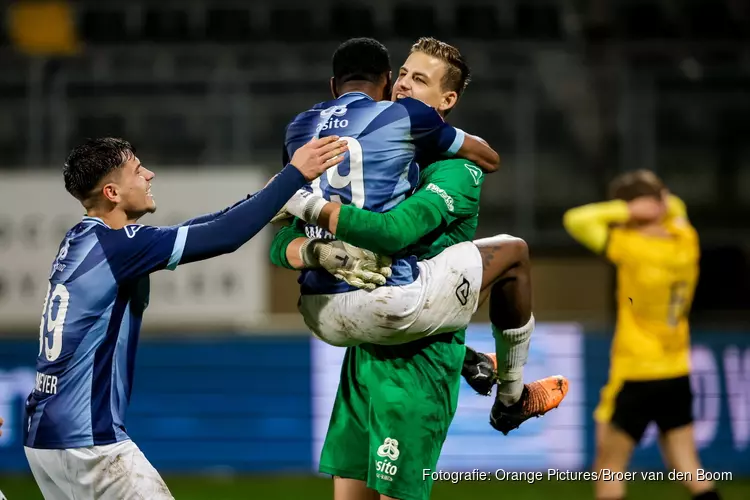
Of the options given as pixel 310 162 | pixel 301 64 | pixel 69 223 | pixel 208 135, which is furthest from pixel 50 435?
pixel 301 64

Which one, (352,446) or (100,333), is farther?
(352,446)

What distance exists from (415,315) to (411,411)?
0.37 m

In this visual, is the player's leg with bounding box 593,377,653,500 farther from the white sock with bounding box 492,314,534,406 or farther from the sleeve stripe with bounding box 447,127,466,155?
the sleeve stripe with bounding box 447,127,466,155

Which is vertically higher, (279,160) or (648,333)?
(279,160)

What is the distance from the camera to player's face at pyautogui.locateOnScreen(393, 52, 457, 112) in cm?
410

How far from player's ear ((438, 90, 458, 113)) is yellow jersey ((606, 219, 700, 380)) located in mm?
2966

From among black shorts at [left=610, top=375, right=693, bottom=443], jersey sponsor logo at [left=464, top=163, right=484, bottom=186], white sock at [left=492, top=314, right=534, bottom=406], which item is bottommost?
black shorts at [left=610, top=375, right=693, bottom=443]

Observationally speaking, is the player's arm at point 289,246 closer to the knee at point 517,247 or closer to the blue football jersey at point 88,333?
the blue football jersey at point 88,333

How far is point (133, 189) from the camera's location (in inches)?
→ 151

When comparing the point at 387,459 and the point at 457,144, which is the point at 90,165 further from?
the point at 387,459

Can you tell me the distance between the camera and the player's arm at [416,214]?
363cm

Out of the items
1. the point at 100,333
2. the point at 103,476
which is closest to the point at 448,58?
the point at 100,333

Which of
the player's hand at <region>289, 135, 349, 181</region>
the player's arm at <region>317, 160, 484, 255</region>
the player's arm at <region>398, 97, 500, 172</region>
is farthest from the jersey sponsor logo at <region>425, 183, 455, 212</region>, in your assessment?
the player's hand at <region>289, 135, 349, 181</region>

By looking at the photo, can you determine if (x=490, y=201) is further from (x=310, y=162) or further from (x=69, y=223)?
(x=310, y=162)
